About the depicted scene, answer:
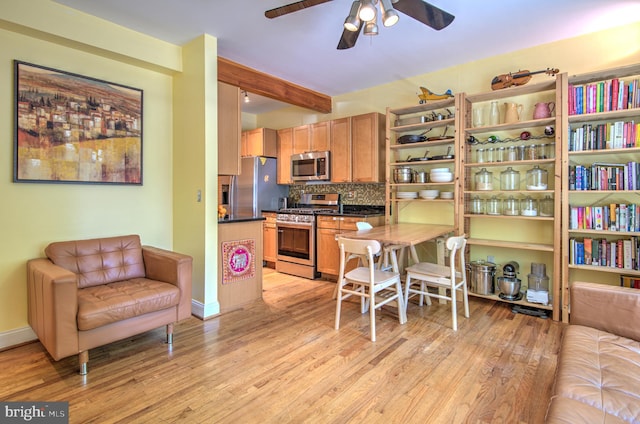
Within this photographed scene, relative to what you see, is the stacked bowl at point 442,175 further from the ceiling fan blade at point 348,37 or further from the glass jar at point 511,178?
the ceiling fan blade at point 348,37

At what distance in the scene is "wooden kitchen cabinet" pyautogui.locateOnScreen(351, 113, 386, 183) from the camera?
14.3 ft

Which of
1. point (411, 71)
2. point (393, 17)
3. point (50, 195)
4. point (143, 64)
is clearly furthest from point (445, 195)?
point (50, 195)

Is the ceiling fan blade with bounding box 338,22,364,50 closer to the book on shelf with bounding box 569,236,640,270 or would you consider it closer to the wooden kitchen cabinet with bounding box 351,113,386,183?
the wooden kitchen cabinet with bounding box 351,113,386,183

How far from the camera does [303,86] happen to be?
4609mm

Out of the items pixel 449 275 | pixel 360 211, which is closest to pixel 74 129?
pixel 360 211

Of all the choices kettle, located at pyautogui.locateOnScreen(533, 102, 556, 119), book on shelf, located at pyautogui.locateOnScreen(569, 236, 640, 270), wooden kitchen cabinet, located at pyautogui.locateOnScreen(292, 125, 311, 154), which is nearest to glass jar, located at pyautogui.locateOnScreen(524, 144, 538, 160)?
kettle, located at pyautogui.locateOnScreen(533, 102, 556, 119)

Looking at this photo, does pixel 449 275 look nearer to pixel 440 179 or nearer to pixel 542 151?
pixel 440 179

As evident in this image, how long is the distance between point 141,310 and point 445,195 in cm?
323

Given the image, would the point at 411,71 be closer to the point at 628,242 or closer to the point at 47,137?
the point at 628,242

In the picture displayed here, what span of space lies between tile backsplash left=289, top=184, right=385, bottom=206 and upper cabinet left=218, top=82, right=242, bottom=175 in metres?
2.05

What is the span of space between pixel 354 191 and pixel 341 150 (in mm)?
695

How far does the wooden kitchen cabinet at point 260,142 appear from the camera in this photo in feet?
18.0

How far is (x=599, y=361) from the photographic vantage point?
1.55 meters

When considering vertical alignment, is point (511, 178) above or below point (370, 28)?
below
